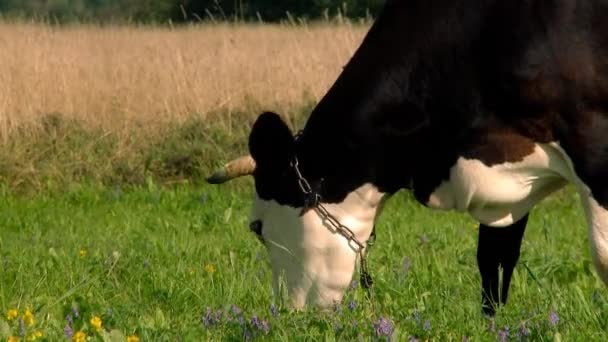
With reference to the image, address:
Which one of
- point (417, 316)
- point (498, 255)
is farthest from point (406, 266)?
point (417, 316)

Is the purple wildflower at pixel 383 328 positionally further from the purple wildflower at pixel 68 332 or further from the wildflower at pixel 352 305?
the purple wildflower at pixel 68 332

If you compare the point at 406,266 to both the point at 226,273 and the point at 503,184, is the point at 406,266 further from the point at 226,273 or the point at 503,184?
the point at 503,184

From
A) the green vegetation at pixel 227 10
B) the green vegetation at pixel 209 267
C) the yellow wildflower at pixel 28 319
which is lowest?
the green vegetation at pixel 227 10

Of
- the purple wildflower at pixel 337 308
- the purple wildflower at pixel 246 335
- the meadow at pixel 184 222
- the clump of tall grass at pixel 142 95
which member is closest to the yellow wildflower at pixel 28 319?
the meadow at pixel 184 222

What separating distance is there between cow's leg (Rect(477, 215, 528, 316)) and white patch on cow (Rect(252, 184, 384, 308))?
2.17 feet

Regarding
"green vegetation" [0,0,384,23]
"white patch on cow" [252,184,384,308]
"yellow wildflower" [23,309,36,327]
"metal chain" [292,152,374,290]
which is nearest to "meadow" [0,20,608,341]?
"yellow wildflower" [23,309,36,327]

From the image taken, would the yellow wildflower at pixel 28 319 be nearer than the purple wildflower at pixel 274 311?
Yes

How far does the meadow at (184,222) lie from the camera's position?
15.8ft

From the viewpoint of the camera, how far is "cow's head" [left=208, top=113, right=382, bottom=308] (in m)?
5.48

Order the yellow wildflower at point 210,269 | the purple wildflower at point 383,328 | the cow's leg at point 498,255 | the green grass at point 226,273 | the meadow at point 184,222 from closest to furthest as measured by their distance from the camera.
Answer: the purple wildflower at point 383,328 → the green grass at point 226,273 → the meadow at point 184,222 → the cow's leg at point 498,255 → the yellow wildflower at point 210,269

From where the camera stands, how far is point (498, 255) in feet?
19.5

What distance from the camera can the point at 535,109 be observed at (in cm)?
489

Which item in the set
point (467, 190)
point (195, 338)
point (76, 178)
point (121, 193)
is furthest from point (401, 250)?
point (76, 178)

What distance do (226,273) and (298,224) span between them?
3.13 feet
